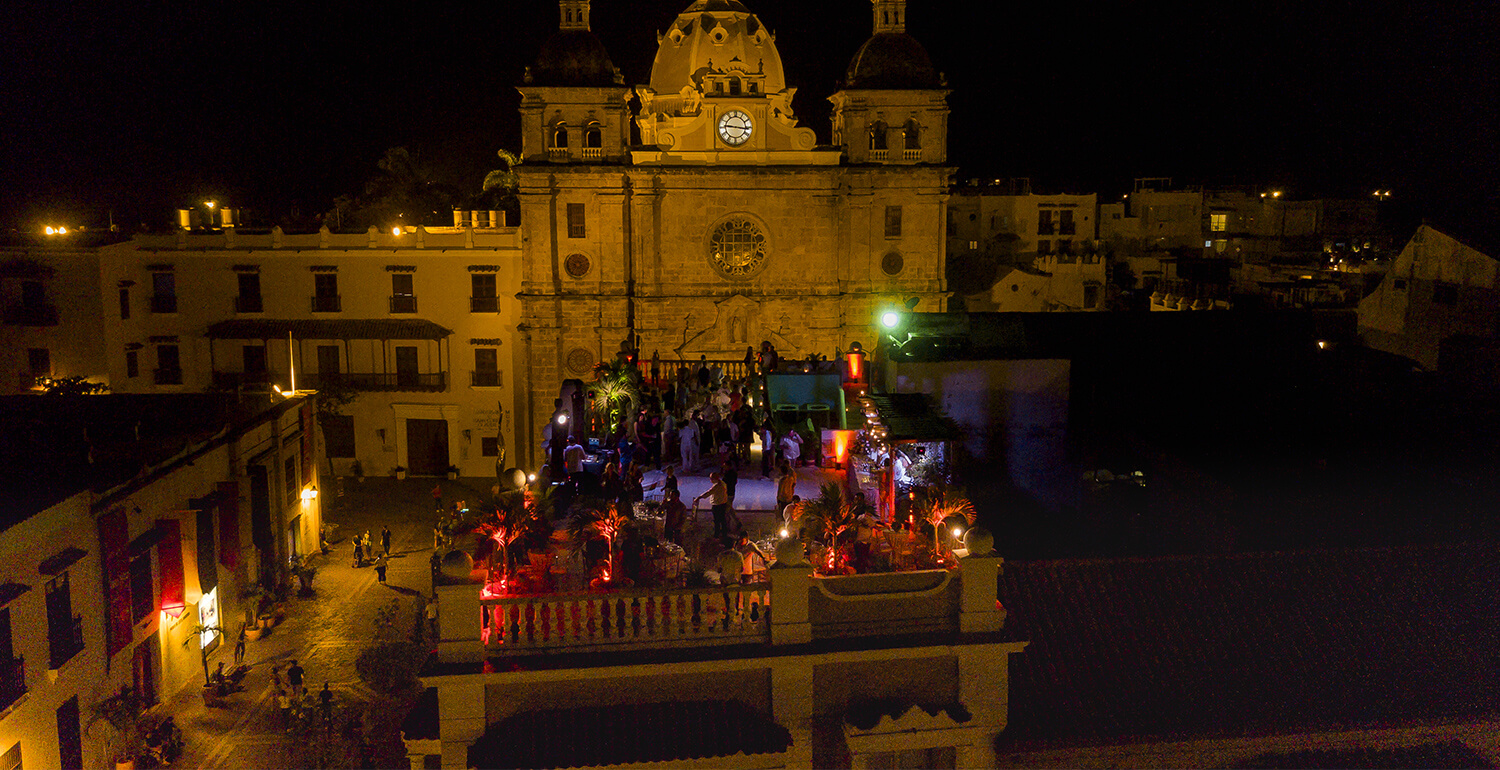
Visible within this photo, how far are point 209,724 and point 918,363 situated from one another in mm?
14600

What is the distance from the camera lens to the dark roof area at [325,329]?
37.3 metres

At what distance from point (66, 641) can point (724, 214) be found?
24470mm

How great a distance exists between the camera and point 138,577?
20.6m

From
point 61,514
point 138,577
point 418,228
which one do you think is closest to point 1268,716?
point 61,514

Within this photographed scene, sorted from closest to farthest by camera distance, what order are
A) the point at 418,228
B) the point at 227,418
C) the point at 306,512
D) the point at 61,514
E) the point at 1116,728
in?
1. the point at 1116,728
2. the point at 61,514
3. the point at 227,418
4. the point at 306,512
5. the point at 418,228

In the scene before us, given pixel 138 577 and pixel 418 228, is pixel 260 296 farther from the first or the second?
pixel 138 577

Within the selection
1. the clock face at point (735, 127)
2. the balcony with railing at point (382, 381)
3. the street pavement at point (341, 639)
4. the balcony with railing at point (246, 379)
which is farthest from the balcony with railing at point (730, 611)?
the balcony with railing at point (246, 379)

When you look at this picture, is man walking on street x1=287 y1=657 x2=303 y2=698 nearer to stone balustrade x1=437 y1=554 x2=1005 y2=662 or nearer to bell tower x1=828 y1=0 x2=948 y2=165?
stone balustrade x1=437 y1=554 x2=1005 y2=662

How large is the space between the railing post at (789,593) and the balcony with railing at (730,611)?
0.4 inches

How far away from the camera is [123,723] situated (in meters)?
19.1

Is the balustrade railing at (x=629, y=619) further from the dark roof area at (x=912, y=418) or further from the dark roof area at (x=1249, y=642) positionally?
the dark roof area at (x=912, y=418)

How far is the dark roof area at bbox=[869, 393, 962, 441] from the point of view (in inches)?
684

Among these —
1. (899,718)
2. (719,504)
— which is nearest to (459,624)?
(899,718)

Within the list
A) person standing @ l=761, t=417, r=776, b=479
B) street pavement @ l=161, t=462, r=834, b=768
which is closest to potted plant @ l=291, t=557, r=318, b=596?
street pavement @ l=161, t=462, r=834, b=768
